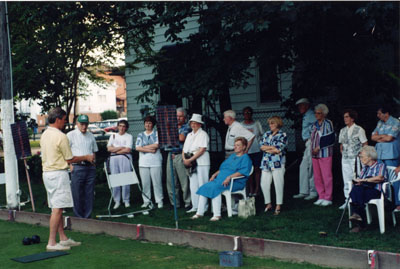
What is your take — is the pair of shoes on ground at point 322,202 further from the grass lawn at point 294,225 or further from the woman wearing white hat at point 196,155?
the woman wearing white hat at point 196,155

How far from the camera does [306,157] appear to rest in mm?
11359

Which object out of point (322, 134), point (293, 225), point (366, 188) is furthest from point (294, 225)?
point (322, 134)

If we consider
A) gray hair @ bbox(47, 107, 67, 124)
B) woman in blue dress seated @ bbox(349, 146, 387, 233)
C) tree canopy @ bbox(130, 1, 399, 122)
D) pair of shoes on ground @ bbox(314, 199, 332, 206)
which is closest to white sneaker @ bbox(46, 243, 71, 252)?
gray hair @ bbox(47, 107, 67, 124)

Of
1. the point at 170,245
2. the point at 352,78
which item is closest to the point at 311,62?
the point at 352,78

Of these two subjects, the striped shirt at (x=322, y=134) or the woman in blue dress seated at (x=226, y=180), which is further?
the striped shirt at (x=322, y=134)

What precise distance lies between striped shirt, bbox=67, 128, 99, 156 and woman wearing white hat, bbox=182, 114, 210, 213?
180 centimetres

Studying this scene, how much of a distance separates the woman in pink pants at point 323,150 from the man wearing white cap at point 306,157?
52 centimetres

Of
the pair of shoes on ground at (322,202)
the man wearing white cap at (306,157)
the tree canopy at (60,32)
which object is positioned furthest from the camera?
the tree canopy at (60,32)

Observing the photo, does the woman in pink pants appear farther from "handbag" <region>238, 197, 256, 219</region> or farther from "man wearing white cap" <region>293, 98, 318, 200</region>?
"handbag" <region>238, 197, 256, 219</region>

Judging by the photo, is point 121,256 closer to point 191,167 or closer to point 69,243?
point 69,243

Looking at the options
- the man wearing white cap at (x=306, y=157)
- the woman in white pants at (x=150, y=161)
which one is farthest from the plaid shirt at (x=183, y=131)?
the man wearing white cap at (x=306, y=157)

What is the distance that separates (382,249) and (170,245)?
3.04m

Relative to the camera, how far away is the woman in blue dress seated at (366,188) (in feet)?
26.3

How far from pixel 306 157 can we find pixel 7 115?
21.8 feet
